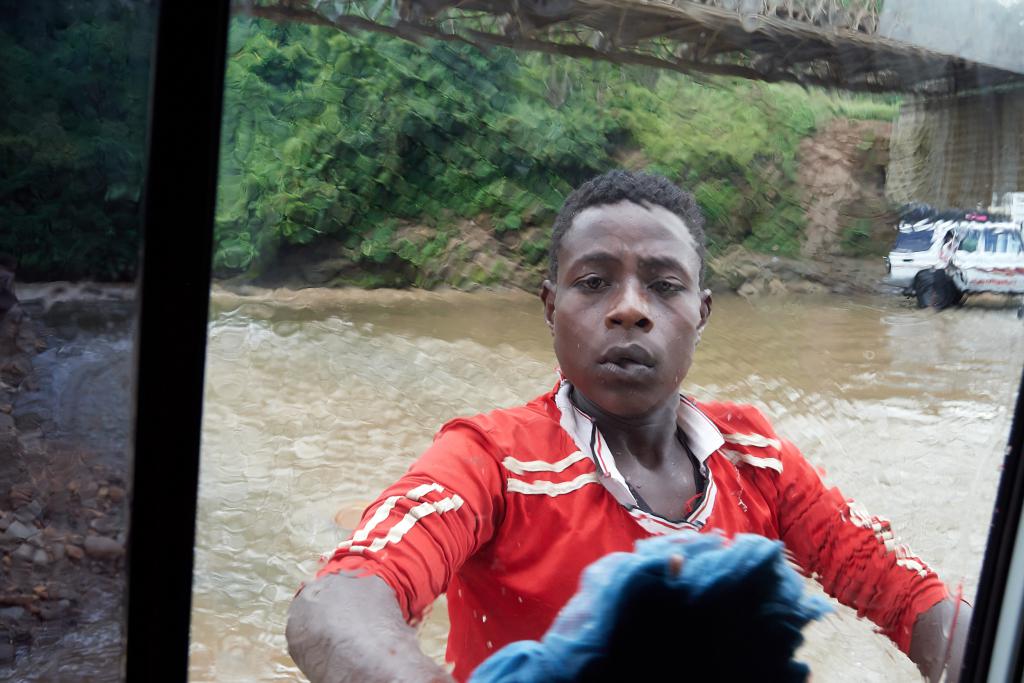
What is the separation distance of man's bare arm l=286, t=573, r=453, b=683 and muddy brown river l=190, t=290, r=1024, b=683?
0.14ft

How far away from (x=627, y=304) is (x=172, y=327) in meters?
0.76

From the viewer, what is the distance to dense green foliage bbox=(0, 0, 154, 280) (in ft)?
3.18

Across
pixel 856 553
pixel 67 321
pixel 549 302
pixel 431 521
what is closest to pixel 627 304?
pixel 549 302

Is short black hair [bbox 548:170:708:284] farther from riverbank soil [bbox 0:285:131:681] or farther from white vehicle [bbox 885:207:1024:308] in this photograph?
riverbank soil [bbox 0:285:131:681]

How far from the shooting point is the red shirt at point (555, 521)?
4.41 ft

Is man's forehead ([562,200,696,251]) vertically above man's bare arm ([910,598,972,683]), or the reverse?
man's forehead ([562,200,696,251])

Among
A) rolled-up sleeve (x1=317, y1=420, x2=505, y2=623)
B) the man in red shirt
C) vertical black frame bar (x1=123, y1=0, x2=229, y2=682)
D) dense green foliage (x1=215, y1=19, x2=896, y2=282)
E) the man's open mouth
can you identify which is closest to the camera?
vertical black frame bar (x1=123, y1=0, x2=229, y2=682)

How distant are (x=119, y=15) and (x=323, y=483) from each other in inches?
26.1

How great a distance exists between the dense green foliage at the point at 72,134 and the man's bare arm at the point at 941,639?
1359 millimetres

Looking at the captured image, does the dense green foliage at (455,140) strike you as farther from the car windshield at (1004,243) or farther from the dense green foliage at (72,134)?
the car windshield at (1004,243)

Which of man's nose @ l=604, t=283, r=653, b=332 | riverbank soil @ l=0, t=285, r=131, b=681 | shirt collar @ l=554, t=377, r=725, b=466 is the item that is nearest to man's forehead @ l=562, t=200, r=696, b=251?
man's nose @ l=604, t=283, r=653, b=332

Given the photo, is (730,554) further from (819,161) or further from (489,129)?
(489,129)

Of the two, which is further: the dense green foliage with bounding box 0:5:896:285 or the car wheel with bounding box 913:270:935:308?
the car wheel with bounding box 913:270:935:308

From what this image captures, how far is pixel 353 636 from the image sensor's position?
3.91 feet
